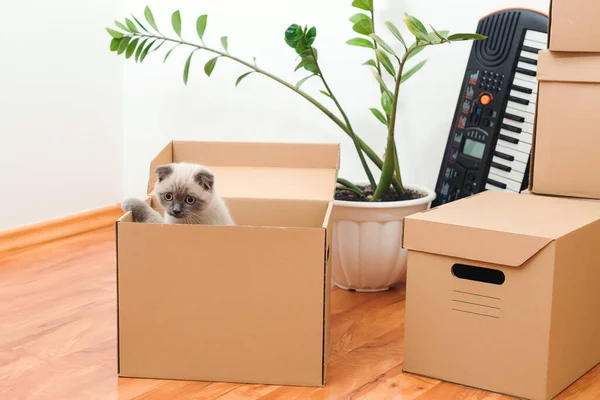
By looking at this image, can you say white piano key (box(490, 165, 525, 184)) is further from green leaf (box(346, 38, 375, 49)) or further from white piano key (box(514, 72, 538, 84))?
green leaf (box(346, 38, 375, 49))

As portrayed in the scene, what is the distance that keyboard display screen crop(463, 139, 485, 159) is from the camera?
2.03m

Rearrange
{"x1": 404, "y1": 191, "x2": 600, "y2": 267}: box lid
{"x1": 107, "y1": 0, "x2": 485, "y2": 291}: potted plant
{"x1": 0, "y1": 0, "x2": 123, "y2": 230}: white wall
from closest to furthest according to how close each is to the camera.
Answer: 1. {"x1": 404, "y1": 191, "x2": 600, "y2": 267}: box lid
2. {"x1": 107, "y1": 0, "x2": 485, "y2": 291}: potted plant
3. {"x1": 0, "y1": 0, "x2": 123, "y2": 230}: white wall

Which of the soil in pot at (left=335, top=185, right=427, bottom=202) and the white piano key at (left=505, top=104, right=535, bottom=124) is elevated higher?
→ the white piano key at (left=505, top=104, right=535, bottom=124)

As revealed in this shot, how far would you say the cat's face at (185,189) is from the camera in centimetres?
151

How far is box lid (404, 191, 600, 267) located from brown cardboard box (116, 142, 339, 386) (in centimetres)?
20

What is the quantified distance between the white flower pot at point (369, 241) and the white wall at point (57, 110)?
110cm

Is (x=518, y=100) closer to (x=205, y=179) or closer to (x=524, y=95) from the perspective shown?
(x=524, y=95)

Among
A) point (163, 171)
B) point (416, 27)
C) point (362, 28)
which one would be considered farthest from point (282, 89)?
point (163, 171)

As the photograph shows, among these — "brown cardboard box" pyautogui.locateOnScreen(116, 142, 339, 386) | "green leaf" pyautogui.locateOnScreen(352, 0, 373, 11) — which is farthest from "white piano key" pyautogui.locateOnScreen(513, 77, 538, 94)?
"brown cardboard box" pyautogui.locateOnScreen(116, 142, 339, 386)

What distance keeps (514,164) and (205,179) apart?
2.89ft

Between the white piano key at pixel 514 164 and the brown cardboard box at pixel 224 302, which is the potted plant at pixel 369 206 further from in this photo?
the brown cardboard box at pixel 224 302

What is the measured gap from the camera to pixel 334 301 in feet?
6.52

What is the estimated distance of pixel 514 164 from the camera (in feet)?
6.46

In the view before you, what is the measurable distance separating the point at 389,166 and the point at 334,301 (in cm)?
39
